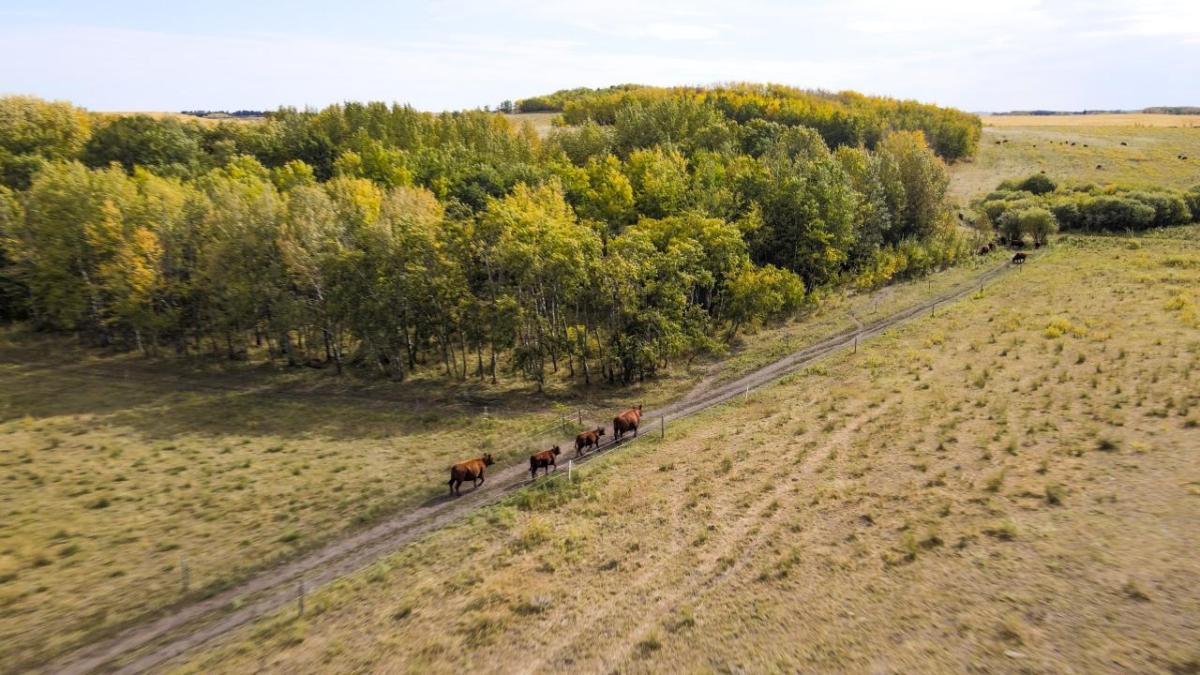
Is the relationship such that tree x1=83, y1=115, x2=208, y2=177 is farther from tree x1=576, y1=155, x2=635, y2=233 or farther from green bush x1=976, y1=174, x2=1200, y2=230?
green bush x1=976, y1=174, x2=1200, y2=230

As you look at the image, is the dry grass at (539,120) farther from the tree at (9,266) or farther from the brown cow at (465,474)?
the brown cow at (465,474)

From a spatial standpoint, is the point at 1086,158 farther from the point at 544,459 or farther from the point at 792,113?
the point at 544,459

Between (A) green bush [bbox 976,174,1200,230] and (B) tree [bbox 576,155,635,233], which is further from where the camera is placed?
(A) green bush [bbox 976,174,1200,230]

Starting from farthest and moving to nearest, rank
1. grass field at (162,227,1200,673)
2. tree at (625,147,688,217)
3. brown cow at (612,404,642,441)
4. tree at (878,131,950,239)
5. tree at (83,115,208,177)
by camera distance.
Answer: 1. tree at (83,115,208,177)
2. tree at (878,131,950,239)
3. tree at (625,147,688,217)
4. brown cow at (612,404,642,441)
5. grass field at (162,227,1200,673)

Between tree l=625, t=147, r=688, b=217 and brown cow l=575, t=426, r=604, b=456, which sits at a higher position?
tree l=625, t=147, r=688, b=217

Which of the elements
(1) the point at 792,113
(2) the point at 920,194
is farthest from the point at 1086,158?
(2) the point at 920,194

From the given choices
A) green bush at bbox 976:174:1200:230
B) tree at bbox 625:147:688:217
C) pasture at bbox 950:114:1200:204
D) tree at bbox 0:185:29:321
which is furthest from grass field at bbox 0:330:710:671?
pasture at bbox 950:114:1200:204
